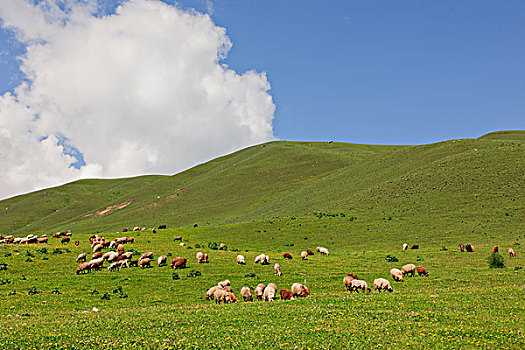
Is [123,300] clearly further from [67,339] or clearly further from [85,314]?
[67,339]

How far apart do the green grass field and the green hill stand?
518mm

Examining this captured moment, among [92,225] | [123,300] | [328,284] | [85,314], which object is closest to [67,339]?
[85,314]

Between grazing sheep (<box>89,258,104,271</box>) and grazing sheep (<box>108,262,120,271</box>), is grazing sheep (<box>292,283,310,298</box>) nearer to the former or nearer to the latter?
grazing sheep (<box>108,262,120,271</box>)

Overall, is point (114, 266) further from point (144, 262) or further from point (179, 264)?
point (179, 264)

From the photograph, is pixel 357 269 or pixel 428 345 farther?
pixel 357 269

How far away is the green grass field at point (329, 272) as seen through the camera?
12.0 m

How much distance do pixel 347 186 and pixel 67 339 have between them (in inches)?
2909

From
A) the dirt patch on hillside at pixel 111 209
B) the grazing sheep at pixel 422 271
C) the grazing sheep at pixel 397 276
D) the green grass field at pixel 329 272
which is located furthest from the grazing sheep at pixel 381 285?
the dirt patch on hillside at pixel 111 209

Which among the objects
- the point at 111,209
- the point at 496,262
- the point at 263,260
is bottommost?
the point at 496,262

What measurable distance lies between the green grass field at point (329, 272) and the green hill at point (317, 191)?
518mm

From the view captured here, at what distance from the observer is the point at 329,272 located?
28.3 metres

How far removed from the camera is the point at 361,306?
16016mm

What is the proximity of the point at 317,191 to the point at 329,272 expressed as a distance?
55472 mm

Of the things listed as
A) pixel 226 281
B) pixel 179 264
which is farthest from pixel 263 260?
pixel 226 281
